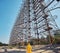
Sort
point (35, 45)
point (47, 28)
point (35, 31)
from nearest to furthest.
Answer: point (47, 28), point (35, 31), point (35, 45)

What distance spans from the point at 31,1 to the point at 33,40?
4.28 m

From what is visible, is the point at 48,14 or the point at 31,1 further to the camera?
the point at 31,1

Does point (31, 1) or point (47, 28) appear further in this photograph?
point (31, 1)

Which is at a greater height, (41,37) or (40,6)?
(40,6)

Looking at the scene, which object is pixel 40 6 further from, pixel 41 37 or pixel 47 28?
pixel 41 37

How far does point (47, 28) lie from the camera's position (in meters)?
14.9

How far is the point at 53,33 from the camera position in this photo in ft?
49.1

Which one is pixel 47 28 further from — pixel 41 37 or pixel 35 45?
pixel 35 45

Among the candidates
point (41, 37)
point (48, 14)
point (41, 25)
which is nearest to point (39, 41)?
point (41, 37)

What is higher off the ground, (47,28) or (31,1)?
(31,1)

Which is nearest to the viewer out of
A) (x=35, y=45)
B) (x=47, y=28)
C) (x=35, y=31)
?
(x=47, y=28)

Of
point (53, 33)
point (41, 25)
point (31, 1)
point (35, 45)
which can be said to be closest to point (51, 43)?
point (53, 33)

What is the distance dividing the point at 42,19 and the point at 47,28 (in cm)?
101

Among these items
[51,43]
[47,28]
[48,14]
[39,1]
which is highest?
[39,1]
